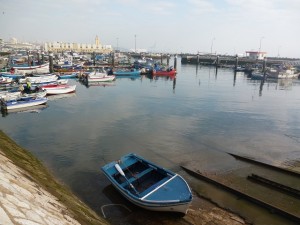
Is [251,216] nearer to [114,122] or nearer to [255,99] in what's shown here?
[114,122]

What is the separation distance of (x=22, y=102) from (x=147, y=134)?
1911cm

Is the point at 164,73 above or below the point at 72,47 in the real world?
below

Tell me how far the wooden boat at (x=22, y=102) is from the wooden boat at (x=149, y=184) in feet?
77.1

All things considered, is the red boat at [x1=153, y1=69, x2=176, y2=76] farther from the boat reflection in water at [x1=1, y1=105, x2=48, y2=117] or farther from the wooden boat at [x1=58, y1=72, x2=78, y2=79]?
the boat reflection in water at [x1=1, y1=105, x2=48, y2=117]

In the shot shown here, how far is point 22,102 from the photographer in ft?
112

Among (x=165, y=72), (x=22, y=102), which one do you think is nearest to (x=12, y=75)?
(x=22, y=102)

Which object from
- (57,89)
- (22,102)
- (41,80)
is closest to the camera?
(22,102)

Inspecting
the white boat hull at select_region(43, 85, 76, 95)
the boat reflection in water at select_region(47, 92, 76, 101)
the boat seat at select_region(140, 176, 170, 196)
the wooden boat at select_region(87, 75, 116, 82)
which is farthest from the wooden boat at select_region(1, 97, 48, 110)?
the boat seat at select_region(140, 176, 170, 196)

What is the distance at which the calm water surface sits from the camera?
18984 millimetres

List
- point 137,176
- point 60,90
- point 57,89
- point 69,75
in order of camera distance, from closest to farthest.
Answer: point 137,176 < point 57,89 < point 60,90 < point 69,75

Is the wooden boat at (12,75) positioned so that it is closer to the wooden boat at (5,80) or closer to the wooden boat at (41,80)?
the wooden boat at (5,80)

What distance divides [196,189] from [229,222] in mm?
3303

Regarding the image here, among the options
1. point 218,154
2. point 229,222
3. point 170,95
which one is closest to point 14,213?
point 229,222

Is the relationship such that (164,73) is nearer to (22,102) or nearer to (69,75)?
(69,75)
